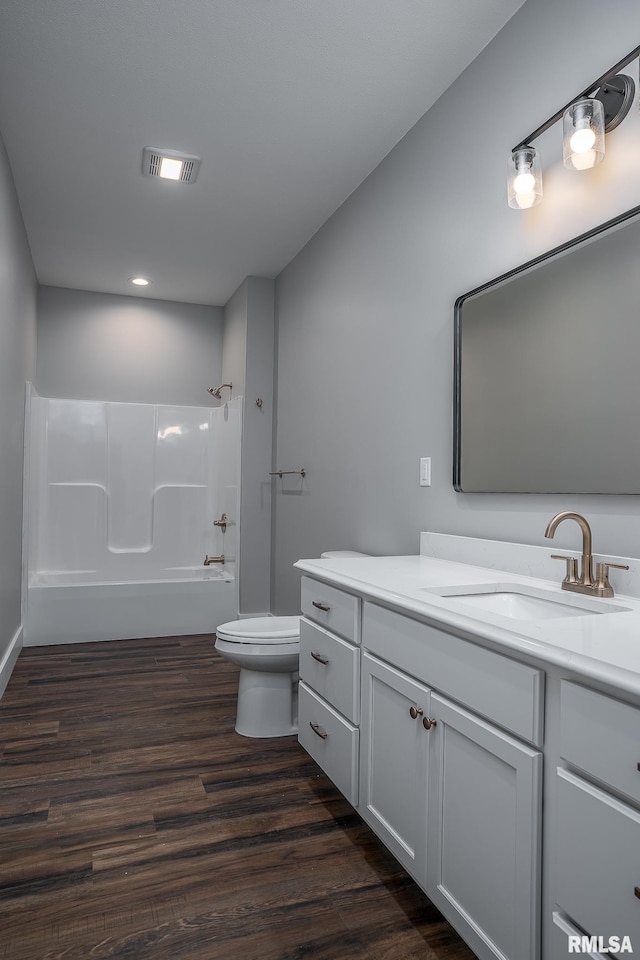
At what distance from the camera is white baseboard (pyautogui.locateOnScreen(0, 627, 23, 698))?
313cm

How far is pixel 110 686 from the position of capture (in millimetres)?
3291

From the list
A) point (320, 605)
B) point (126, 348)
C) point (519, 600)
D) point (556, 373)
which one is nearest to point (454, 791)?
point (519, 600)

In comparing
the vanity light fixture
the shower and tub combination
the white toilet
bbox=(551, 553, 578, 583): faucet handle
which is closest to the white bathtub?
the shower and tub combination

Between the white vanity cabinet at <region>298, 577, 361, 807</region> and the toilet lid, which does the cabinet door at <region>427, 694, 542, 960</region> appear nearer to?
the white vanity cabinet at <region>298, 577, 361, 807</region>

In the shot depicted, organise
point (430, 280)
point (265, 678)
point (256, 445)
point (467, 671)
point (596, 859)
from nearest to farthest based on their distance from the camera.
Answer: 1. point (596, 859)
2. point (467, 671)
3. point (430, 280)
4. point (265, 678)
5. point (256, 445)

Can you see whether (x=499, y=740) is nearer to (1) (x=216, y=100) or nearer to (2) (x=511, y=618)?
(2) (x=511, y=618)

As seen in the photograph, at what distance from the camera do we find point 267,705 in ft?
8.61

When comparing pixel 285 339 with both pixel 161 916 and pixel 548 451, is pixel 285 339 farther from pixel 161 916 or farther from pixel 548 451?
pixel 161 916

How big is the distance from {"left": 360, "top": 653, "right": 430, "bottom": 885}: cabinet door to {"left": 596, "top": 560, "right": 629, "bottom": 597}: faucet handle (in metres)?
0.49

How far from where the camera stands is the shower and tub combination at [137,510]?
4371mm

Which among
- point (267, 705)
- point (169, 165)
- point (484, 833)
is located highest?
point (169, 165)

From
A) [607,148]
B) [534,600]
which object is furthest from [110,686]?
[607,148]

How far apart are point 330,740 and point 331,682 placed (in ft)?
0.61

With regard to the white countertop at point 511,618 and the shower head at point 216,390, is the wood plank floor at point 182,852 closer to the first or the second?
the white countertop at point 511,618
